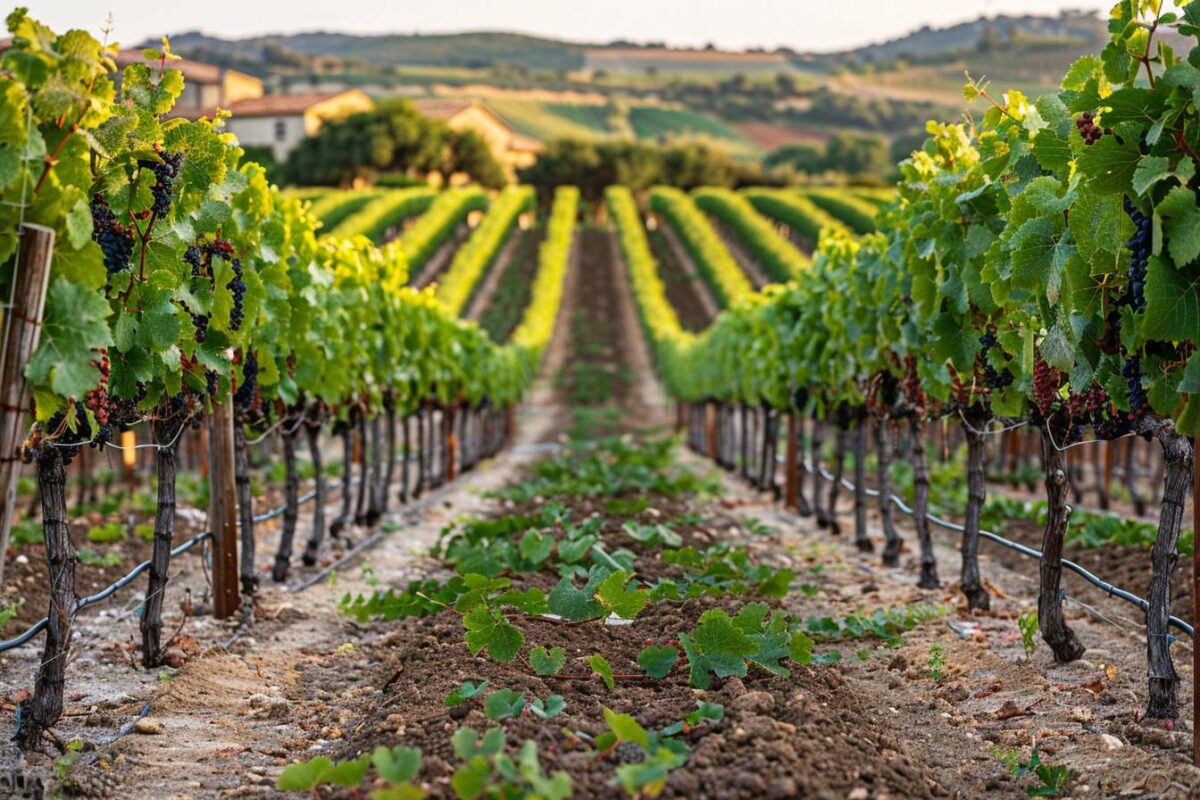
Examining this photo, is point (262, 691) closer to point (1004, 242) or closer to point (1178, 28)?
point (1004, 242)

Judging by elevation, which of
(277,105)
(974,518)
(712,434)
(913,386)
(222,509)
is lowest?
(712,434)

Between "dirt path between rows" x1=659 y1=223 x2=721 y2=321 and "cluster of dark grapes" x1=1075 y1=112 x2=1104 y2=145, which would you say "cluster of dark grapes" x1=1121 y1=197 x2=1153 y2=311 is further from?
"dirt path between rows" x1=659 y1=223 x2=721 y2=321

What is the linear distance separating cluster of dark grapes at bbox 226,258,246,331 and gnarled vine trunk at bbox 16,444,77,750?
Result: 6.20 feet

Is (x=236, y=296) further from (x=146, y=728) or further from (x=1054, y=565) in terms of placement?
(x=1054, y=565)

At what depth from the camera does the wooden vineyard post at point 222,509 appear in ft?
28.3

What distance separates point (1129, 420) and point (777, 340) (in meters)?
10.00

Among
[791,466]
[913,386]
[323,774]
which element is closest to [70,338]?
[323,774]

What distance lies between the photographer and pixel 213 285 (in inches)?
291

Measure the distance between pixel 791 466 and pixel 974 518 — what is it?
7.94m

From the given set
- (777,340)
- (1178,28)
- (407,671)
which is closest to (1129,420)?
(1178,28)

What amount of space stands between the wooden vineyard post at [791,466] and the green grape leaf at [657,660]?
36.2 feet

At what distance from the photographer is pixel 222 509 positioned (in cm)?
864

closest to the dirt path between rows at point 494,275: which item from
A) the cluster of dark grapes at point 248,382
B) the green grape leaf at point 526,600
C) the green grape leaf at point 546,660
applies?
the cluster of dark grapes at point 248,382

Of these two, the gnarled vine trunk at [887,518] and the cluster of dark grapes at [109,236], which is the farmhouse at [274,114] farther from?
the cluster of dark grapes at [109,236]
